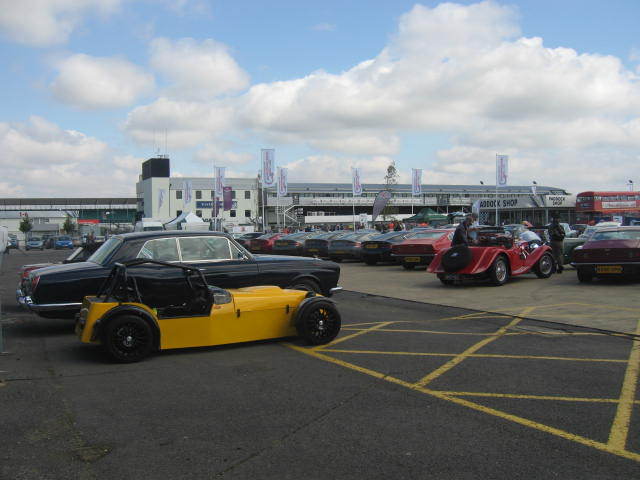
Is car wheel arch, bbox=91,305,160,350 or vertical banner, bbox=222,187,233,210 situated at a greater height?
vertical banner, bbox=222,187,233,210

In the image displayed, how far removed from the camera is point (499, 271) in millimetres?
13203

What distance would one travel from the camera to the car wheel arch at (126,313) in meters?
6.10

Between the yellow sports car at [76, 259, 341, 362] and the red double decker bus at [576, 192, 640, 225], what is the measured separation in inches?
1784

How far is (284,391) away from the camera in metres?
5.05

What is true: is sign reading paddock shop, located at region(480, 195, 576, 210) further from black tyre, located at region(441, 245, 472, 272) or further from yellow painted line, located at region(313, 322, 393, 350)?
yellow painted line, located at region(313, 322, 393, 350)

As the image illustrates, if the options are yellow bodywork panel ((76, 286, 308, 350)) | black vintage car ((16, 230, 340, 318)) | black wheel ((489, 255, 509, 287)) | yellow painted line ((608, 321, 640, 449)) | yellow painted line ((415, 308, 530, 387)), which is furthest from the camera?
black wheel ((489, 255, 509, 287))

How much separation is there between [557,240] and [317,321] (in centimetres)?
1073

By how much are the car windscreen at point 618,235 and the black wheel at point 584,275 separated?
760mm

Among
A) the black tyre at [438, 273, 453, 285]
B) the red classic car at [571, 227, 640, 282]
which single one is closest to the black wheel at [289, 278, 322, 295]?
the black tyre at [438, 273, 453, 285]

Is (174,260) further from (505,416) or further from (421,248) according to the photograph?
(421,248)

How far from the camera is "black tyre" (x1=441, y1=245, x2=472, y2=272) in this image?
42.4 ft

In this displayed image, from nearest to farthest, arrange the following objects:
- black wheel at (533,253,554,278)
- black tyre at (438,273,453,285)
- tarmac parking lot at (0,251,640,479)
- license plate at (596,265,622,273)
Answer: tarmac parking lot at (0,251,640,479), license plate at (596,265,622,273), black tyre at (438,273,453,285), black wheel at (533,253,554,278)

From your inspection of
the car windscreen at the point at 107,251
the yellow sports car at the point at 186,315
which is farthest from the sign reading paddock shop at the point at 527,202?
the yellow sports car at the point at 186,315

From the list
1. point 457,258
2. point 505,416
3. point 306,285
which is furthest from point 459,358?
point 457,258
